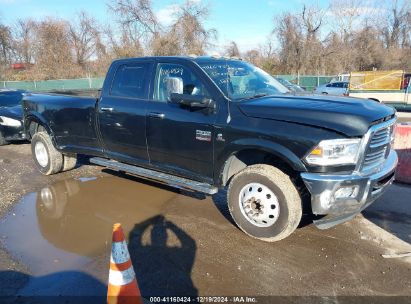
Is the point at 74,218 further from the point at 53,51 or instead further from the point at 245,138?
the point at 53,51

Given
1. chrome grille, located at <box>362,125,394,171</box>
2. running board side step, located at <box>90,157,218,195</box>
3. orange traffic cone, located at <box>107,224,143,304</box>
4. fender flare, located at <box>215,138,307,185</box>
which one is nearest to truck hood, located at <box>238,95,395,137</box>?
chrome grille, located at <box>362,125,394,171</box>

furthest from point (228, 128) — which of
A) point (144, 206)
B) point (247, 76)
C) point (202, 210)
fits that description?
point (144, 206)

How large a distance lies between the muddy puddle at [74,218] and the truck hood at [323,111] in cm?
206

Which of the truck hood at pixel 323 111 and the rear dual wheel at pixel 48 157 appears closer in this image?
the truck hood at pixel 323 111

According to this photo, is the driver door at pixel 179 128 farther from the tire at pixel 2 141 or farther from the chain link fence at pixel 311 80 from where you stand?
the chain link fence at pixel 311 80

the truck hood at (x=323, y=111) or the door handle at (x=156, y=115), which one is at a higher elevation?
the truck hood at (x=323, y=111)

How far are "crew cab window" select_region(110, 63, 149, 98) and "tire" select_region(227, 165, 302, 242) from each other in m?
1.93

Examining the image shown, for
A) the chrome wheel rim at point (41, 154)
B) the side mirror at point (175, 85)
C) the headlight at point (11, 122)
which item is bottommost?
the chrome wheel rim at point (41, 154)

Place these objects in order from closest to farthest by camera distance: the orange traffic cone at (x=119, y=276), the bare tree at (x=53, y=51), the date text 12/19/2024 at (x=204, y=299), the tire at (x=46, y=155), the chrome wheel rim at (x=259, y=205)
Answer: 1. the orange traffic cone at (x=119, y=276)
2. the date text 12/19/2024 at (x=204, y=299)
3. the chrome wheel rim at (x=259, y=205)
4. the tire at (x=46, y=155)
5. the bare tree at (x=53, y=51)

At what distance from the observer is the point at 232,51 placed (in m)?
48.8

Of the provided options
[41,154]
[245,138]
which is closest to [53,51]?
[41,154]

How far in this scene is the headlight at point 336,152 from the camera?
3.48m

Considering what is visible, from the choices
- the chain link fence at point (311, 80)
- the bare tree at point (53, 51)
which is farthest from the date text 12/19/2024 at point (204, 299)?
the bare tree at point (53, 51)

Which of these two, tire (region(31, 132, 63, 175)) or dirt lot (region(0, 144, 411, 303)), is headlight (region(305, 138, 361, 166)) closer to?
dirt lot (region(0, 144, 411, 303))
